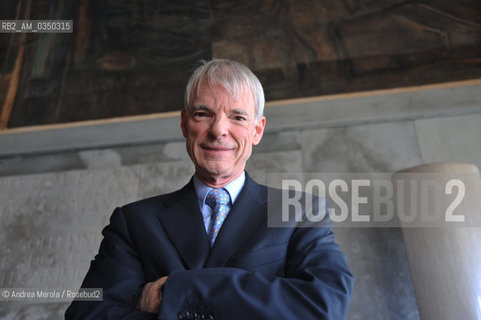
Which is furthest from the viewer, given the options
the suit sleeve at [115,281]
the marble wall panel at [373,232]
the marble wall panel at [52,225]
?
the marble wall panel at [52,225]

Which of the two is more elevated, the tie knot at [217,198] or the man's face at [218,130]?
the man's face at [218,130]

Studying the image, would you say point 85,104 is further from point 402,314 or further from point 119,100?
point 402,314

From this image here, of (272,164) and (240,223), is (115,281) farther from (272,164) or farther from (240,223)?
(272,164)

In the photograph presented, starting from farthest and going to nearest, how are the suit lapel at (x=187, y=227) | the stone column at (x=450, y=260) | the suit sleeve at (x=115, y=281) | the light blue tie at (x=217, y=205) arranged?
the stone column at (x=450, y=260) → the light blue tie at (x=217, y=205) → the suit lapel at (x=187, y=227) → the suit sleeve at (x=115, y=281)

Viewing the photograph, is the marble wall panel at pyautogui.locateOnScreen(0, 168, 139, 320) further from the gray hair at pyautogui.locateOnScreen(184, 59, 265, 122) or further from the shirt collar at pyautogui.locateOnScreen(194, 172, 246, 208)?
the gray hair at pyautogui.locateOnScreen(184, 59, 265, 122)

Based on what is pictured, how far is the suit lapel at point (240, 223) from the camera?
1821 millimetres

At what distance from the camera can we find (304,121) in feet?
17.9

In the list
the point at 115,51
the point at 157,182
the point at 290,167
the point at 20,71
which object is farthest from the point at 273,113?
the point at 20,71

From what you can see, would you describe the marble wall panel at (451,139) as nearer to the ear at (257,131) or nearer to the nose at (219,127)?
the ear at (257,131)

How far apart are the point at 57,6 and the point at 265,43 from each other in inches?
141

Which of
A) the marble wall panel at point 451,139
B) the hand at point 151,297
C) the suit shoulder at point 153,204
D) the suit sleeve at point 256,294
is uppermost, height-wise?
the marble wall panel at point 451,139

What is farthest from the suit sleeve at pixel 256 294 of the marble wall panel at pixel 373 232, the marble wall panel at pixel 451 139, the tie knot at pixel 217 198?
the marble wall panel at pixel 451 139

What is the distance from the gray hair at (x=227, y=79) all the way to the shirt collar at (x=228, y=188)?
35 cm

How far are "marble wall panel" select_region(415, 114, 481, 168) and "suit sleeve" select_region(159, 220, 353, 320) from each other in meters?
3.82
